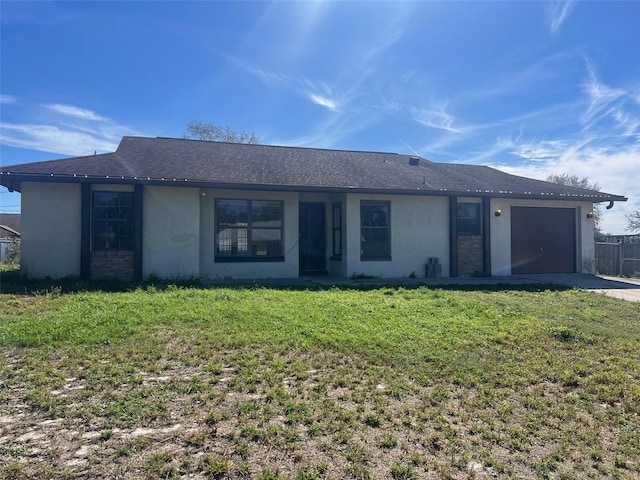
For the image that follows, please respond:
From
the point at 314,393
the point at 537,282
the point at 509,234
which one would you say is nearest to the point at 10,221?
the point at 509,234

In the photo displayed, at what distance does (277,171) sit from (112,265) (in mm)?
5112

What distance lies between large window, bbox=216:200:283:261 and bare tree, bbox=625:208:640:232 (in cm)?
3056

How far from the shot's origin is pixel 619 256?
1526cm

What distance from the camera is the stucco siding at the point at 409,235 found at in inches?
485

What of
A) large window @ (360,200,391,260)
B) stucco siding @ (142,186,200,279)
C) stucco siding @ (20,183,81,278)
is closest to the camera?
stucco siding @ (20,183,81,278)

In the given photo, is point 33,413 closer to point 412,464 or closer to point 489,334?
point 412,464

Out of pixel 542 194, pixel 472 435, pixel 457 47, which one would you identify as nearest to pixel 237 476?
pixel 472 435

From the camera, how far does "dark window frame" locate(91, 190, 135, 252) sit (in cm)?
1071

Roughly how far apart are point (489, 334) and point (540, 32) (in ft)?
26.9

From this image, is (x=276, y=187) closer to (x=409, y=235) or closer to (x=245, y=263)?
(x=245, y=263)

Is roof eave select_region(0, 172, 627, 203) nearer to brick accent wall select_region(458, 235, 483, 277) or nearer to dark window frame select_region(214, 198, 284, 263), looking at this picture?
dark window frame select_region(214, 198, 284, 263)

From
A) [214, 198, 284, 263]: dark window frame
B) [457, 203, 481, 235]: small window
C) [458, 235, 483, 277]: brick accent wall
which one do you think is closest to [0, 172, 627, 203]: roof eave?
[457, 203, 481, 235]: small window

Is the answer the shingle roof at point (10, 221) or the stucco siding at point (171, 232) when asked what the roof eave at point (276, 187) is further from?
the shingle roof at point (10, 221)

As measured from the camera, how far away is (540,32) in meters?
10.2
